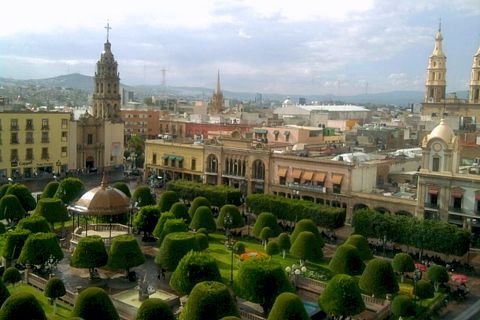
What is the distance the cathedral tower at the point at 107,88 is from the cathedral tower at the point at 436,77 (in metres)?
62.4

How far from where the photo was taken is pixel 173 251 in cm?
3809

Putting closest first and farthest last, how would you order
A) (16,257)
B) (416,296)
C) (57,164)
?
(416,296) < (16,257) < (57,164)

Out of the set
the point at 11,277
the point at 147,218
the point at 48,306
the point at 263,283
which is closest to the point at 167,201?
the point at 147,218

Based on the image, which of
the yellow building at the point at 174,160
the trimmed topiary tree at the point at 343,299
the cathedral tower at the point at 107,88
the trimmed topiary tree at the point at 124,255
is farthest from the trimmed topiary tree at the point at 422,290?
the cathedral tower at the point at 107,88

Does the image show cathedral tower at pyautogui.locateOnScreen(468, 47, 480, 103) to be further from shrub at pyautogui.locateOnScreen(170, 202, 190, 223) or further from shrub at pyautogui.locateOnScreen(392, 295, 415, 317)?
shrub at pyautogui.locateOnScreen(392, 295, 415, 317)

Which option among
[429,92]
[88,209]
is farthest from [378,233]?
[429,92]

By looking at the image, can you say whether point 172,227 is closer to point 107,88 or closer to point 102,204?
point 102,204

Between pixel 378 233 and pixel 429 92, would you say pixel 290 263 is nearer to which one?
pixel 378 233

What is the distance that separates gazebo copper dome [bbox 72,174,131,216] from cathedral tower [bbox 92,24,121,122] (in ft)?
174

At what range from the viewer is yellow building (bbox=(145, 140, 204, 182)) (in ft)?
254

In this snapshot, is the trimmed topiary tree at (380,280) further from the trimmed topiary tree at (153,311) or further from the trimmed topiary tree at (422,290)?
the trimmed topiary tree at (153,311)

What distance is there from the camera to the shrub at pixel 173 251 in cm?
3803

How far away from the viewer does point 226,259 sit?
4541cm

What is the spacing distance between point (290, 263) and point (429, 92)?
80.8 meters
